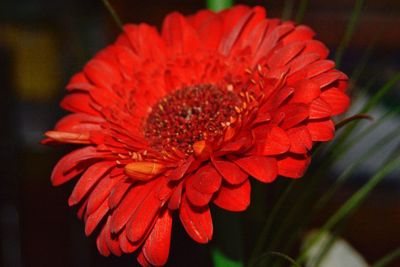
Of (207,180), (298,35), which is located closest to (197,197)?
(207,180)

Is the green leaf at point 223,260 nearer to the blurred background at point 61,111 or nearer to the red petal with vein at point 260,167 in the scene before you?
the red petal with vein at point 260,167

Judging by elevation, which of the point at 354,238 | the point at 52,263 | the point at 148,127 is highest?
the point at 148,127

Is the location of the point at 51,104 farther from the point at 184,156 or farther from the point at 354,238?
the point at 184,156

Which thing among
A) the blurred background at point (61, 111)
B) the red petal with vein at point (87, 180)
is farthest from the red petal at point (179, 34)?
the blurred background at point (61, 111)

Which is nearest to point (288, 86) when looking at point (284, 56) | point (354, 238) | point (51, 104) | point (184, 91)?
point (284, 56)

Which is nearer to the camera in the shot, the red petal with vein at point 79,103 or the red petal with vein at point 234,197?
the red petal with vein at point 234,197

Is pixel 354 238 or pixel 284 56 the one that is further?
pixel 354 238

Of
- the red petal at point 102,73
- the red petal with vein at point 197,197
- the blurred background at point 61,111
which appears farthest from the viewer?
the blurred background at point 61,111

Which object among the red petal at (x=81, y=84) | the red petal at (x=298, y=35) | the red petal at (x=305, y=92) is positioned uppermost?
the red petal at (x=298, y=35)
